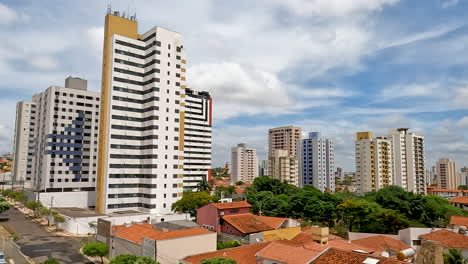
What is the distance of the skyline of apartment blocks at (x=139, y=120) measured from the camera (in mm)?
82625

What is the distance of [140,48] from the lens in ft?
295

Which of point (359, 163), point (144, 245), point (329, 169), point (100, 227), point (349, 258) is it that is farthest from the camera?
point (329, 169)

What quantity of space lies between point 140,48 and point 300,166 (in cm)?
10982

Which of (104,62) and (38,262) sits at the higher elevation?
(104,62)

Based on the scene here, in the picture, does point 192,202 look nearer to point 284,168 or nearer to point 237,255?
point 237,255

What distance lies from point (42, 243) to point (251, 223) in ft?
119

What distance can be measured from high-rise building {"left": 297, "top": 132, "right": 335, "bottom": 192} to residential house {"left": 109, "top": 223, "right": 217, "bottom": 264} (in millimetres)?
129762

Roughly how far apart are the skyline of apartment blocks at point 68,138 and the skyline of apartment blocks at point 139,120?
96.2 feet

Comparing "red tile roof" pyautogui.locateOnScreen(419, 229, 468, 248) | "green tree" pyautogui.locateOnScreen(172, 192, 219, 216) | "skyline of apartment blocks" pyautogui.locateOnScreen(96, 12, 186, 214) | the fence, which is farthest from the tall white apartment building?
"red tile roof" pyautogui.locateOnScreen(419, 229, 468, 248)

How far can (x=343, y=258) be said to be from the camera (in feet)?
95.6

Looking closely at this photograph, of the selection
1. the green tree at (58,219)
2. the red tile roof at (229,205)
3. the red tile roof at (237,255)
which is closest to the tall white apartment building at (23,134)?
the green tree at (58,219)

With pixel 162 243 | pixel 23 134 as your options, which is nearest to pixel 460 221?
pixel 162 243

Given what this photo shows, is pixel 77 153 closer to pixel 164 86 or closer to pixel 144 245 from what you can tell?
pixel 164 86

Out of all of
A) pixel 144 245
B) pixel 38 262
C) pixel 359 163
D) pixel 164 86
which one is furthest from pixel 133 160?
pixel 359 163
